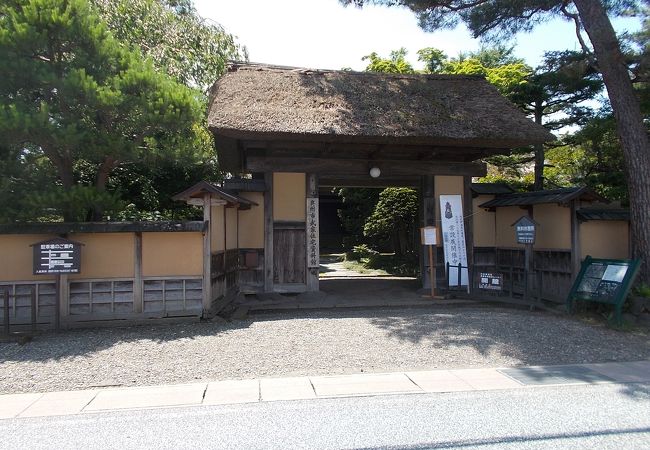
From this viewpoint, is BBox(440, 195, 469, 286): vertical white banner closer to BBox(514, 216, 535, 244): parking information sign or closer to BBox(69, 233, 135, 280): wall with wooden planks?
BBox(514, 216, 535, 244): parking information sign

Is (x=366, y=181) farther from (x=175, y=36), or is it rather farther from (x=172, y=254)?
(x=175, y=36)

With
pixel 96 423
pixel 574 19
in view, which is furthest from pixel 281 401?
pixel 574 19

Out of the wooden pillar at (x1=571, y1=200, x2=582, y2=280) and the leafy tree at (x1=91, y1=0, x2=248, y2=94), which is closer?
the wooden pillar at (x1=571, y1=200, x2=582, y2=280)

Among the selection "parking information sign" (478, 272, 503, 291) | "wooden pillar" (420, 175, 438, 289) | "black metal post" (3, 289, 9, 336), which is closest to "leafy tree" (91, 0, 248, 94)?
"black metal post" (3, 289, 9, 336)

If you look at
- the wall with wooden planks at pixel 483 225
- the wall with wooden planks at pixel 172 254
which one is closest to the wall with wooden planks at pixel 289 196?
the wall with wooden planks at pixel 172 254

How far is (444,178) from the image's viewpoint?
11.8m

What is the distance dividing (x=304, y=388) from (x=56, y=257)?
189 inches

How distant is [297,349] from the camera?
22.1 feet

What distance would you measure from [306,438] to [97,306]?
5.54 meters

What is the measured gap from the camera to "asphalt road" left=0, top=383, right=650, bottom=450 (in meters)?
3.78

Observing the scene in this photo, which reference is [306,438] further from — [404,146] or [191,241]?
[404,146]

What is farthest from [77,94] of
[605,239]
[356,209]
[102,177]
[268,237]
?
[356,209]

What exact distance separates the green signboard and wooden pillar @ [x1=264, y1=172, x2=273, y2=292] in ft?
20.8

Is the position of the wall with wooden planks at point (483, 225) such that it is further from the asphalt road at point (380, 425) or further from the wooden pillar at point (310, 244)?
the asphalt road at point (380, 425)
